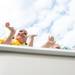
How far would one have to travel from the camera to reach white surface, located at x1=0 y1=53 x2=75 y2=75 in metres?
1.17

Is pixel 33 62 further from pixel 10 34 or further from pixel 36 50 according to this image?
pixel 10 34

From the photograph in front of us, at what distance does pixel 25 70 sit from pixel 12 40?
18cm

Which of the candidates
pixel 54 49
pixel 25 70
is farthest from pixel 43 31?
pixel 25 70

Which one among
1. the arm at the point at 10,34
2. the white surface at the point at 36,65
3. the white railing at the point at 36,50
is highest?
the arm at the point at 10,34

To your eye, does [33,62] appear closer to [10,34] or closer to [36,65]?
[36,65]

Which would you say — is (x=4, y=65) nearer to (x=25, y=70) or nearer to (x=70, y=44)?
(x=25, y=70)

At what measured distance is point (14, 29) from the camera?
1.23m

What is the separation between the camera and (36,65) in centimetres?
118

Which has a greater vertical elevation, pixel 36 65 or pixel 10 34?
pixel 10 34

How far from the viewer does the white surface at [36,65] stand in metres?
1.17

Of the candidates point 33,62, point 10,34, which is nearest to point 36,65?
point 33,62

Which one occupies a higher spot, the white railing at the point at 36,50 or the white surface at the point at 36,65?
the white railing at the point at 36,50

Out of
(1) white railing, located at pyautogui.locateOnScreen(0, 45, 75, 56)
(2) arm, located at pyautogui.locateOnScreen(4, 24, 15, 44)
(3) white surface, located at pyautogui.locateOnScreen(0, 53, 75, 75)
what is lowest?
(3) white surface, located at pyautogui.locateOnScreen(0, 53, 75, 75)

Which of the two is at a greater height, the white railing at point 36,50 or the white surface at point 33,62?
the white railing at point 36,50
